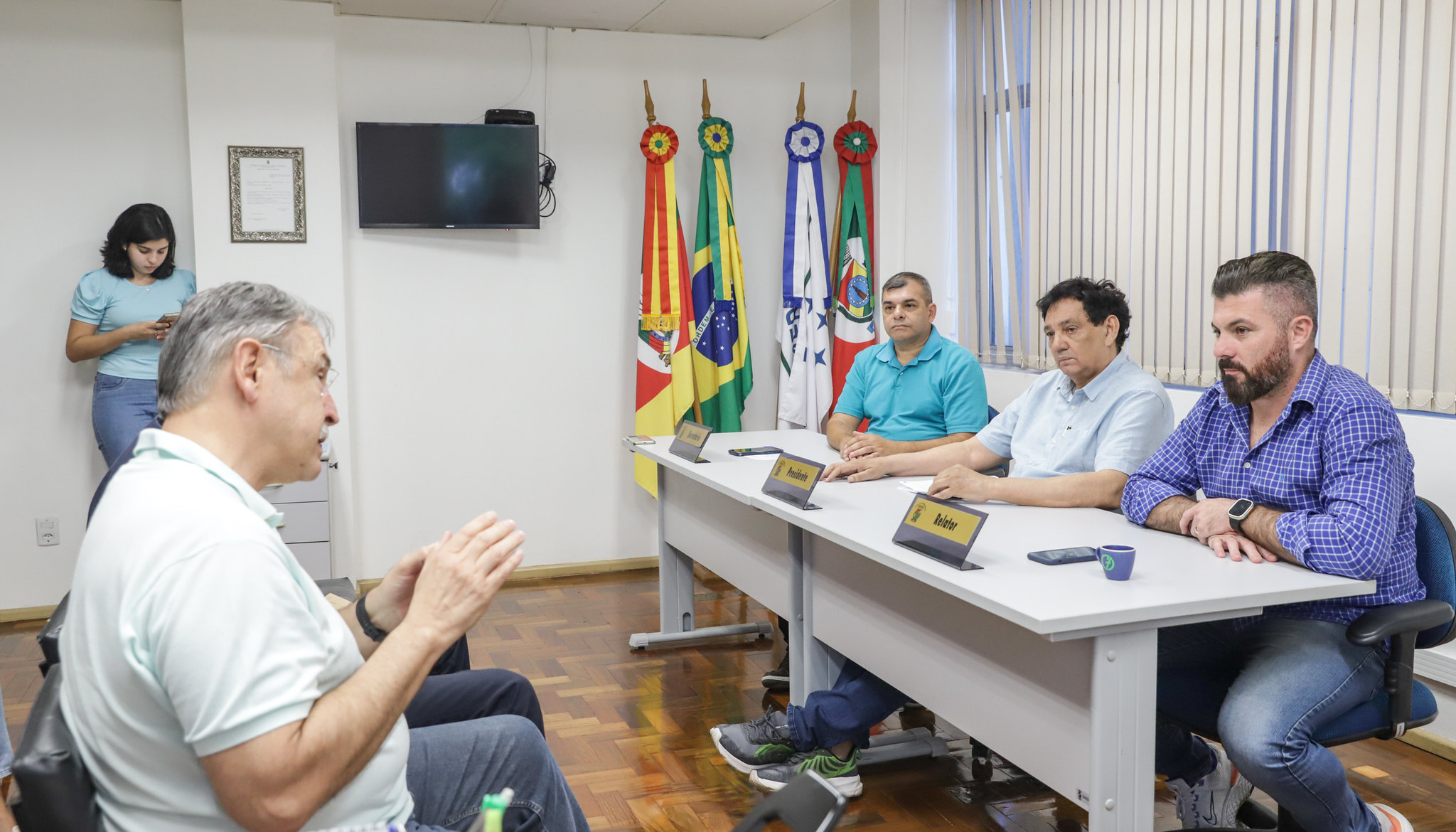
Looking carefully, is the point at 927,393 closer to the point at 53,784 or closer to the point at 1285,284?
the point at 1285,284

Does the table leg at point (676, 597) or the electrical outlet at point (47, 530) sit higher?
the electrical outlet at point (47, 530)

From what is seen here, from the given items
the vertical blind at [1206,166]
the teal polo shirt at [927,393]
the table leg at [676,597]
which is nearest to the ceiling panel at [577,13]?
the vertical blind at [1206,166]

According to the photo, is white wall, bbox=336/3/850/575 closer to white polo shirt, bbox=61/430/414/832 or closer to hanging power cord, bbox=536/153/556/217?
hanging power cord, bbox=536/153/556/217

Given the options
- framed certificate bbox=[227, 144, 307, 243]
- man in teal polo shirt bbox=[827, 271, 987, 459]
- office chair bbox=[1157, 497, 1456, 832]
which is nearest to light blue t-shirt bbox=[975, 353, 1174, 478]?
man in teal polo shirt bbox=[827, 271, 987, 459]

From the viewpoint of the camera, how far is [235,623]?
101cm

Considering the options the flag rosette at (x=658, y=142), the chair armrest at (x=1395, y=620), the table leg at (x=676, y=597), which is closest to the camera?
the chair armrest at (x=1395, y=620)

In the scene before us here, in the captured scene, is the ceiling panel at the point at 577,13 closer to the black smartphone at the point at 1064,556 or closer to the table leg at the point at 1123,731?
the black smartphone at the point at 1064,556

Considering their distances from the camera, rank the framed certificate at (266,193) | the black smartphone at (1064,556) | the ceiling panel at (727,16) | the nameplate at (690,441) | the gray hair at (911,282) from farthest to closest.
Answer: the ceiling panel at (727,16) < the framed certificate at (266,193) < the gray hair at (911,282) < the nameplate at (690,441) < the black smartphone at (1064,556)

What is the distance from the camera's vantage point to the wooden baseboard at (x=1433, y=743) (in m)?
2.77

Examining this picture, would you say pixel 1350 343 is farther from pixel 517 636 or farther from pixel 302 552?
pixel 302 552

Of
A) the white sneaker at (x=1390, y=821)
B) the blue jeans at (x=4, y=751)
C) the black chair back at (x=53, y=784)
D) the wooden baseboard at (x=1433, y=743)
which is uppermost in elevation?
the black chair back at (x=53, y=784)

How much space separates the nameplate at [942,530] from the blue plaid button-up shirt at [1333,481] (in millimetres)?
550

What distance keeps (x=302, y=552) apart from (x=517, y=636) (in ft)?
2.92

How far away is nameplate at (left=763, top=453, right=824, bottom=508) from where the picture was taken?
252 centimetres
